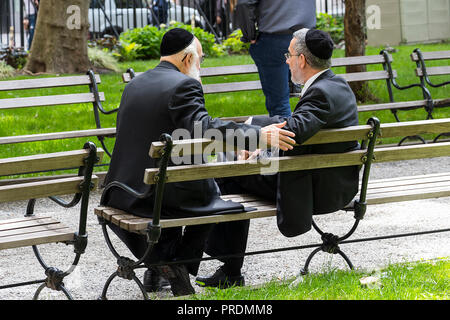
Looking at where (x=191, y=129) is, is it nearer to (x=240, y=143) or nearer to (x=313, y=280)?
(x=240, y=143)

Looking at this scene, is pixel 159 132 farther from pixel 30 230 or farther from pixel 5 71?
pixel 5 71

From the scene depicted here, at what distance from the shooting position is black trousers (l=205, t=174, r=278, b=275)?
4863mm

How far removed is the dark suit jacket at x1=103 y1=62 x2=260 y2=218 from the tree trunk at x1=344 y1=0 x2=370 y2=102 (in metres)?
7.15

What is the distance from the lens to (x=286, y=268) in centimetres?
545

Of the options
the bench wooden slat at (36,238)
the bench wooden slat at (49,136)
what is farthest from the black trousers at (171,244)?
the bench wooden slat at (49,136)

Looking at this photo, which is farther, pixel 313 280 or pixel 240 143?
pixel 313 280

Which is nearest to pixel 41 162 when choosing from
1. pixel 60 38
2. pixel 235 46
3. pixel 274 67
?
pixel 274 67

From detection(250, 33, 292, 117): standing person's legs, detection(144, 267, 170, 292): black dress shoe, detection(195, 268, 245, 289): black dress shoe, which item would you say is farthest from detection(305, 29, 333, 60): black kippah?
detection(250, 33, 292, 117): standing person's legs

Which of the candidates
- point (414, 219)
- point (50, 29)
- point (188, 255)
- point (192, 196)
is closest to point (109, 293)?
point (188, 255)

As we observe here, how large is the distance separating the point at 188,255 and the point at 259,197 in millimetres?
604

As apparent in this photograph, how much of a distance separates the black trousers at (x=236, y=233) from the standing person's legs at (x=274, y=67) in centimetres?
264

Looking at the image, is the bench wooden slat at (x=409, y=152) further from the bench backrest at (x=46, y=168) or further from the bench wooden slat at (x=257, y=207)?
the bench backrest at (x=46, y=168)

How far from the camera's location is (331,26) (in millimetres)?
20734

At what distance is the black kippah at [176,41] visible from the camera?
15.7 feet
